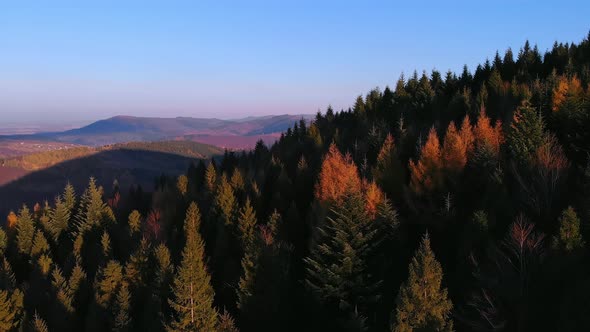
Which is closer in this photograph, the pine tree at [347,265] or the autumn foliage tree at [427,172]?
the pine tree at [347,265]

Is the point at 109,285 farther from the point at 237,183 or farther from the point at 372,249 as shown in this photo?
the point at 237,183

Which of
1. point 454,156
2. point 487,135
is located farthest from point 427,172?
point 487,135

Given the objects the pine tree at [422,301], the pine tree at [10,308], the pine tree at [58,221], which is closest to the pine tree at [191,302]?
the pine tree at [422,301]

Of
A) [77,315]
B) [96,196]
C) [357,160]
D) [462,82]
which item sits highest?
[462,82]

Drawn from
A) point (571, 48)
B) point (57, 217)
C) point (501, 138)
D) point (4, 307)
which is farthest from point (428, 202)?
point (571, 48)

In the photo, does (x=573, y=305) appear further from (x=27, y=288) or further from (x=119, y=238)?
(x=119, y=238)

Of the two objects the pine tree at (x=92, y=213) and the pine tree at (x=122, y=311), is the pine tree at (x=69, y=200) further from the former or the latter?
the pine tree at (x=122, y=311)
